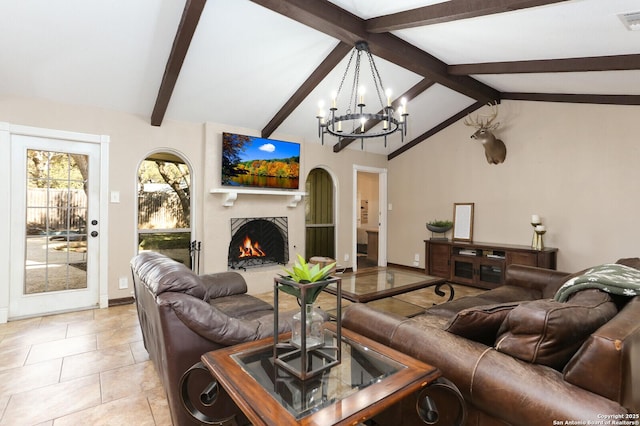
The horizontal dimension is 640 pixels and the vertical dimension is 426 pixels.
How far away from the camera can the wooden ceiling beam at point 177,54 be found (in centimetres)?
266

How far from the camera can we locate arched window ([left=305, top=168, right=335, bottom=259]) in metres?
6.28

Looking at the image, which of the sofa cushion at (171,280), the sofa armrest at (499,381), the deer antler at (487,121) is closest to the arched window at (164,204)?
the sofa cushion at (171,280)

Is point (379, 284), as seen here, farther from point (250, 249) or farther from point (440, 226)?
point (440, 226)

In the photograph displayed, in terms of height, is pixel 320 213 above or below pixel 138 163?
below

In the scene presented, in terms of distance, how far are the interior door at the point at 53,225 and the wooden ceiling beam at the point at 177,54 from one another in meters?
0.92

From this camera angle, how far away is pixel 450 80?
4176 millimetres

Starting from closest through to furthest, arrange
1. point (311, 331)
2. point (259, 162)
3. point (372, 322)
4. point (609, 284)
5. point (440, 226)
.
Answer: point (311, 331)
point (609, 284)
point (372, 322)
point (259, 162)
point (440, 226)

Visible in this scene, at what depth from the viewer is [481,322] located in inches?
55.2

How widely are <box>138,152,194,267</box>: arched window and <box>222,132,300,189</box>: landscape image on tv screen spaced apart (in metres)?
0.88

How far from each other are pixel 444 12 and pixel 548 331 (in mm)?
2521

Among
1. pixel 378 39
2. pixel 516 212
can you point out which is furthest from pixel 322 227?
pixel 378 39

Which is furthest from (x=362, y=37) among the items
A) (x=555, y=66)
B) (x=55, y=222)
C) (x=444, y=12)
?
(x=55, y=222)

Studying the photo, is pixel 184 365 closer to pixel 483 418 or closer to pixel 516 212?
pixel 483 418

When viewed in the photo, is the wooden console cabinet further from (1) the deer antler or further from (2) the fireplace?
(2) the fireplace
